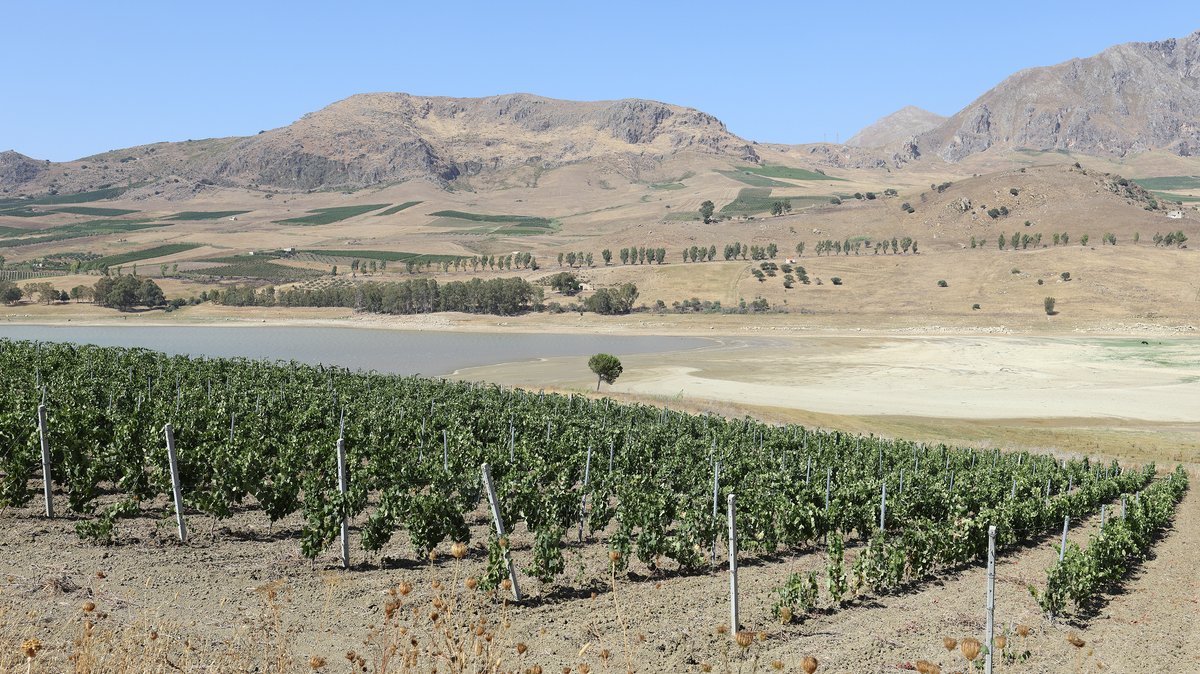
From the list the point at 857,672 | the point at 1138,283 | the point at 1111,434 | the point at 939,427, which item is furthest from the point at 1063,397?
the point at 1138,283

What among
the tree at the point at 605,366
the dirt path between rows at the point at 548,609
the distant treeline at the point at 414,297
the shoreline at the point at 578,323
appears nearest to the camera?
the dirt path between rows at the point at 548,609

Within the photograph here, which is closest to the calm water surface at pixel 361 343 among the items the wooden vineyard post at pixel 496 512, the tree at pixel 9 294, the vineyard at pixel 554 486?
the tree at pixel 9 294

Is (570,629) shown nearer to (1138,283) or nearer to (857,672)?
(857,672)

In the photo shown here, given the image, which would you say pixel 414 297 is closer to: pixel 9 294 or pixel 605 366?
pixel 9 294

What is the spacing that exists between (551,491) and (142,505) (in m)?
9.46

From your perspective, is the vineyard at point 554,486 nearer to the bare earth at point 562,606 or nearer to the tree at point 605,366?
the bare earth at point 562,606

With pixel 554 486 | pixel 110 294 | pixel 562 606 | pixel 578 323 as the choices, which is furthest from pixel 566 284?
pixel 562 606

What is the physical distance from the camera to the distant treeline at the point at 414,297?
150m

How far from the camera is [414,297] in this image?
15638 cm

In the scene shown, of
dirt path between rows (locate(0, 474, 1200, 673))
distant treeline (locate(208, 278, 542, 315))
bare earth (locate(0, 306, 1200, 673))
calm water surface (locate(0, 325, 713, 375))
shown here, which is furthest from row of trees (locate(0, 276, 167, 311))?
bare earth (locate(0, 306, 1200, 673))

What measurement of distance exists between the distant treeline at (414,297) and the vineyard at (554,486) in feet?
367

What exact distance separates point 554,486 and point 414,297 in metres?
139

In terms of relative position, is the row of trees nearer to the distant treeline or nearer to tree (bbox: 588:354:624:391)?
the distant treeline

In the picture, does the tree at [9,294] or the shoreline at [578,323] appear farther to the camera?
the tree at [9,294]
